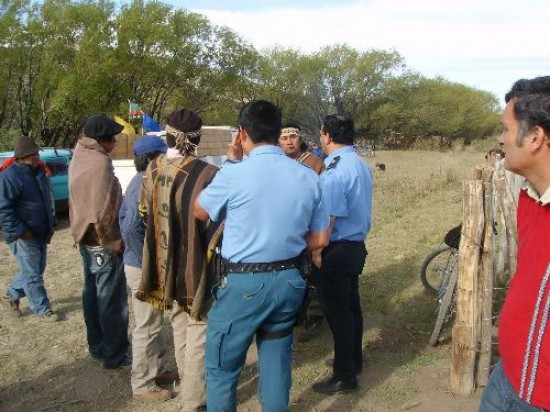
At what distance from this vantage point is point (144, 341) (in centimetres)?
351

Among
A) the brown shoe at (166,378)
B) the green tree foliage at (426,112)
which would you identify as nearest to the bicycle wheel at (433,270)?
the brown shoe at (166,378)

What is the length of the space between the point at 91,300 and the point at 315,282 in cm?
177

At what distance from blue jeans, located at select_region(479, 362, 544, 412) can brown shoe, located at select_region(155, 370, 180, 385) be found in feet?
7.88

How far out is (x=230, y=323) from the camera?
254cm

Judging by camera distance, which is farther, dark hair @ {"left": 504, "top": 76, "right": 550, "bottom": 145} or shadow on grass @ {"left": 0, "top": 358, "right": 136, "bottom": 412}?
shadow on grass @ {"left": 0, "top": 358, "right": 136, "bottom": 412}

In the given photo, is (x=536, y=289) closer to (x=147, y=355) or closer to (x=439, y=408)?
(x=439, y=408)

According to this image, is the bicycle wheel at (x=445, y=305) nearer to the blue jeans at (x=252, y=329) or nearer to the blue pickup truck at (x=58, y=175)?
the blue jeans at (x=252, y=329)

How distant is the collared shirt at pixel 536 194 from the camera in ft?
5.55

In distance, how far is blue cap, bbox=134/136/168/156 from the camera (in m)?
3.51

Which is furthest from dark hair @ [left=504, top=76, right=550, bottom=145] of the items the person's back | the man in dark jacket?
the man in dark jacket

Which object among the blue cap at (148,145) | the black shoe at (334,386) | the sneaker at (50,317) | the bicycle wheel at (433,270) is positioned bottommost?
the sneaker at (50,317)

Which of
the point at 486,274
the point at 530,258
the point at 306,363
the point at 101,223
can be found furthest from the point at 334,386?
the point at 530,258

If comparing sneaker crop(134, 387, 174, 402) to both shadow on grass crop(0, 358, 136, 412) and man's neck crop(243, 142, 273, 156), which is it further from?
man's neck crop(243, 142, 273, 156)

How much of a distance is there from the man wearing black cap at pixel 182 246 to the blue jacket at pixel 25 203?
7.44ft
